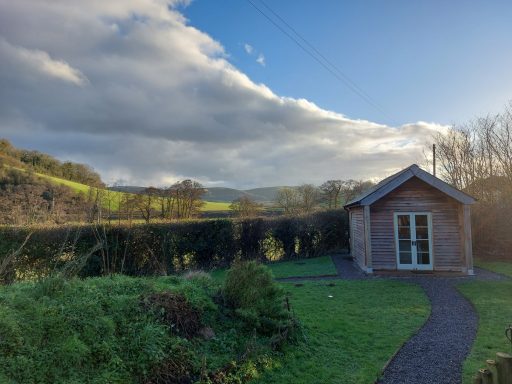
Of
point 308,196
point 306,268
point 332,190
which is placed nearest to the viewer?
point 306,268

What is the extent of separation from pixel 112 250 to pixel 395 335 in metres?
11.9

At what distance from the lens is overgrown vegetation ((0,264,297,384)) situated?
3.48 metres

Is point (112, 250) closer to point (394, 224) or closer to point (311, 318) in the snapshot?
point (311, 318)

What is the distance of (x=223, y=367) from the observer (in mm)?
4438

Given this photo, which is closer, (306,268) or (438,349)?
(438,349)

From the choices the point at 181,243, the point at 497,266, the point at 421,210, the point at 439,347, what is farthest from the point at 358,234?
the point at 439,347

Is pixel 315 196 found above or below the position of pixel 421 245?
above

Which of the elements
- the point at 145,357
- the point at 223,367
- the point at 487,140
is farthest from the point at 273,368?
the point at 487,140

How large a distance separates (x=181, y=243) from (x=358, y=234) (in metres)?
8.37

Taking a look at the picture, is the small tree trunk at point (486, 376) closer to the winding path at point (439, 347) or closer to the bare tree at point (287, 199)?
the winding path at point (439, 347)

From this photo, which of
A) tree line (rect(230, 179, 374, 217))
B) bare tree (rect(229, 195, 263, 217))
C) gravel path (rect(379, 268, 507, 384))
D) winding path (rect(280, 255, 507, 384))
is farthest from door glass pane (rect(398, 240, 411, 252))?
tree line (rect(230, 179, 374, 217))

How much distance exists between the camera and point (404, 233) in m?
14.2

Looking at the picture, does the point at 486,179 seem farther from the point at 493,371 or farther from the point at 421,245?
the point at 493,371

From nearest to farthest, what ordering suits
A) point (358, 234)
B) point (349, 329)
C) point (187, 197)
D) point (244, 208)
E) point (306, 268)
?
1. point (349, 329)
2. point (306, 268)
3. point (358, 234)
4. point (244, 208)
5. point (187, 197)
